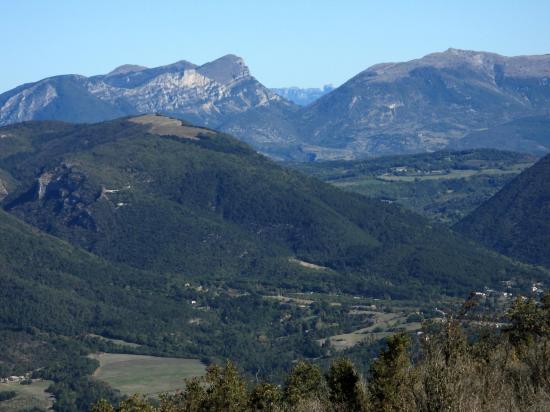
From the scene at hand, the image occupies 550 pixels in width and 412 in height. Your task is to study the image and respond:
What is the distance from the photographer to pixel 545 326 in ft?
222

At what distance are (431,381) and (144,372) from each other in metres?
126

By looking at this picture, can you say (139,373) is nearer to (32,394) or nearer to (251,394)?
(32,394)

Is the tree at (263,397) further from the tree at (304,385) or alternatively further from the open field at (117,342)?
the open field at (117,342)

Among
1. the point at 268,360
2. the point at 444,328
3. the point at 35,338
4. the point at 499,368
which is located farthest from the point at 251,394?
the point at 35,338

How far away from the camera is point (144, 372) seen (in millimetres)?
165875

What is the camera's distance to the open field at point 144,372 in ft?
504

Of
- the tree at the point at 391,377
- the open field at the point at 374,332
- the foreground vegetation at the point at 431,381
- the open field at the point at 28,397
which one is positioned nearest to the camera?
the foreground vegetation at the point at 431,381

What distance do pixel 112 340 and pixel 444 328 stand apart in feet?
499

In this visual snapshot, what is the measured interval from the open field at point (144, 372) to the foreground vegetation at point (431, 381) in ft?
251

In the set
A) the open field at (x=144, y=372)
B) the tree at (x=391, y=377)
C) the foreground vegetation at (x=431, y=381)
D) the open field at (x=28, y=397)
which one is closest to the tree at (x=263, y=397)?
the foreground vegetation at (x=431, y=381)

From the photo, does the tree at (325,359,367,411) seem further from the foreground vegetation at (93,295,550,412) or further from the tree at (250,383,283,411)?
the tree at (250,383,283,411)

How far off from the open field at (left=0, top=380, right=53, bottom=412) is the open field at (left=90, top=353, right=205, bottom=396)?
987 centimetres

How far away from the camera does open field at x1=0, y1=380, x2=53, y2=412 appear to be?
143875 millimetres

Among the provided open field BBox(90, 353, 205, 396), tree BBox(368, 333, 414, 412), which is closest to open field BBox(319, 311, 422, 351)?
open field BBox(90, 353, 205, 396)
